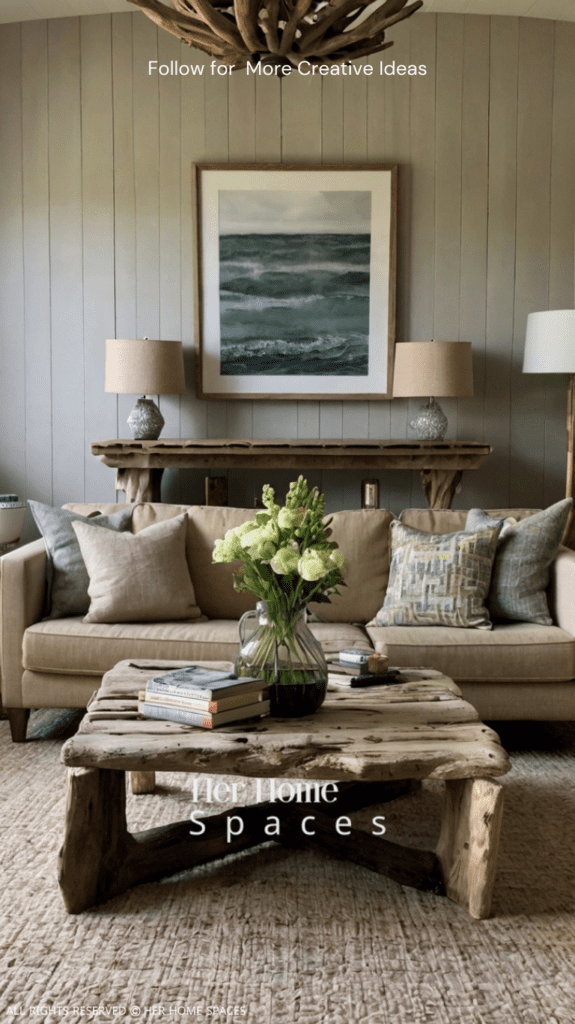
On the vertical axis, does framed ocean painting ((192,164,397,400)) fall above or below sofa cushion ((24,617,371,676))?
above

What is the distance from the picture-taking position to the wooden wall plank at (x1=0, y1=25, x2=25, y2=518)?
16.0ft

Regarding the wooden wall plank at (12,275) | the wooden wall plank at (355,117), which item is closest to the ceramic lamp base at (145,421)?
the wooden wall plank at (12,275)

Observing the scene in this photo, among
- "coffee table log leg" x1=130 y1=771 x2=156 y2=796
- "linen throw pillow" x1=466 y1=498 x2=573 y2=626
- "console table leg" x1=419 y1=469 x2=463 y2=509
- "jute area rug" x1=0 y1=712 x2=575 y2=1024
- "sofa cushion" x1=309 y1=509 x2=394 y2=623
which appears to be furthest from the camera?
"console table leg" x1=419 y1=469 x2=463 y2=509

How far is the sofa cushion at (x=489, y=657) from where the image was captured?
319cm

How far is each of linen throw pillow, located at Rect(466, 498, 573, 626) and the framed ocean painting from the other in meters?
1.67

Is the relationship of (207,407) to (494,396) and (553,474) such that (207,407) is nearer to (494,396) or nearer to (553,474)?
(494,396)

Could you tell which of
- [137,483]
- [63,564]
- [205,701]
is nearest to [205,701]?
[205,701]

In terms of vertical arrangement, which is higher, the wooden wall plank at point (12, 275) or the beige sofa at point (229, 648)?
the wooden wall plank at point (12, 275)

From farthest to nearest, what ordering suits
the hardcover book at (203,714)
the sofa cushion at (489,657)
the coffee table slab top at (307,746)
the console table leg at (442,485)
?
the console table leg at (442,485) → the sofa cushion at (489,657) → the hardcover book at (203,714) → the coffee table slab top at (307,746)

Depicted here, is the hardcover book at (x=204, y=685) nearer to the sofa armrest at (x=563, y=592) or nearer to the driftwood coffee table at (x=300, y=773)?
the driftwood coffee table at (x=300, y=773)

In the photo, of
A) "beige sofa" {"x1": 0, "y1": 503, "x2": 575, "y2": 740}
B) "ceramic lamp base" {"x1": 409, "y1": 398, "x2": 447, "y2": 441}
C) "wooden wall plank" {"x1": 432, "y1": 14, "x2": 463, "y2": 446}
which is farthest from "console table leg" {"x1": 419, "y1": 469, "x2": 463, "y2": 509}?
"beige sofa" {"x1": 0, "y1": 503, "x2": 575, "y2": 740}

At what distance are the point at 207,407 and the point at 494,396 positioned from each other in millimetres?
1551

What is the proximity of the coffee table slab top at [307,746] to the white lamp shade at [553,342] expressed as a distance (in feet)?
8.54

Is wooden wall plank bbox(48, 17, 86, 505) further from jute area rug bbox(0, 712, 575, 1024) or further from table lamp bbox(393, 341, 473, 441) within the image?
jute area rug bbox(0, 712, 575, 1024)
